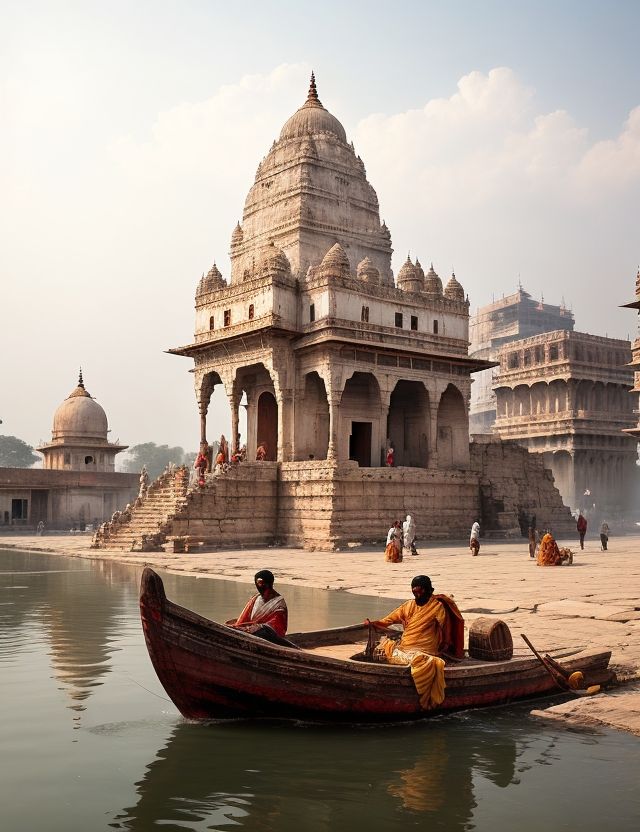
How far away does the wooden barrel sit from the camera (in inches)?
309

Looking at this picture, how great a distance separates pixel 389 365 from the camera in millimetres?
30938

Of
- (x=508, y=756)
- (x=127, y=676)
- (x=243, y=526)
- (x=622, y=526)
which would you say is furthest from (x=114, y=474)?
(x=508, y=756)

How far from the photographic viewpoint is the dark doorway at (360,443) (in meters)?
33.0

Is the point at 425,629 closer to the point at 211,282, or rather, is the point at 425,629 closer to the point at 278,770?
the point at 278,770

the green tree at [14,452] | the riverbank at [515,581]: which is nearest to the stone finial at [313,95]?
the riverbank at [515,581]

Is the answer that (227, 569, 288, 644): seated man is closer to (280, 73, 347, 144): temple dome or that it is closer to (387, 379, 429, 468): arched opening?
(387, 379, 429, 468): arched opening

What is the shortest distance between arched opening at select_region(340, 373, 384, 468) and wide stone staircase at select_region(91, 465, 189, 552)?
6.59 m

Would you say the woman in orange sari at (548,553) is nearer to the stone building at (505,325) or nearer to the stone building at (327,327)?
the stone building at (327,327)

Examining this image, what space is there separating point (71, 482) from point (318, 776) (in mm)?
38390

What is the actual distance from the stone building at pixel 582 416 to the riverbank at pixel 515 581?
20259 mm

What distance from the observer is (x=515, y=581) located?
16391mm

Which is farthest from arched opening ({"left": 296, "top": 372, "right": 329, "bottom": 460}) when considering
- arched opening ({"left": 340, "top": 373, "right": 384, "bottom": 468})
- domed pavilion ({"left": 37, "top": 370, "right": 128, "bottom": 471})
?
domed pavilion ({"left": 37, "top": 370, "right": 128, "bottom": 471})

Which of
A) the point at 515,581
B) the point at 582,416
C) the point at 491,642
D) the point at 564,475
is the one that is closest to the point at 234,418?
the point at 515,581

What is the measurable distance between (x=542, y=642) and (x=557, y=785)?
430 cm
